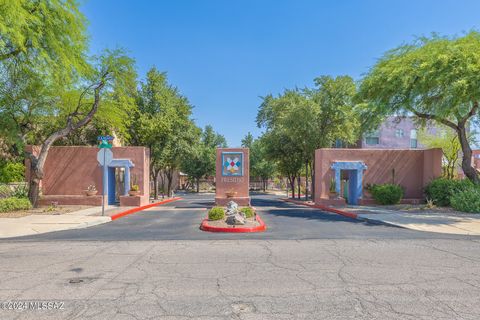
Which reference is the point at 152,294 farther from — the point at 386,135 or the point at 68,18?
the point at 386,135

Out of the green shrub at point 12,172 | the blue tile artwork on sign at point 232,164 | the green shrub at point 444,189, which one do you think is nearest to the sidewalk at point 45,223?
the blue tile artwork on sign at point 232,164

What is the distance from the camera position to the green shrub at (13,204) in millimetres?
16375

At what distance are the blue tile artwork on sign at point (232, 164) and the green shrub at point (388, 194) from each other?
8.32 meters

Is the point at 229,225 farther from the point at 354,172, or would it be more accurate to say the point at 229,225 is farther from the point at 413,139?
the point at 413,139

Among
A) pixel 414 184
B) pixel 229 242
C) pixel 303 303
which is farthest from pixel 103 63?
pixel 414 184

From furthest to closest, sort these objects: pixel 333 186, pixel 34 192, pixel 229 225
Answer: pixel 333 186 < pixel 34 192 < pixel 229 225

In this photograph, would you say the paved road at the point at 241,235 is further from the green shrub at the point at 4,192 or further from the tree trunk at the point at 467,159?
the green shrub at the point at 4,192

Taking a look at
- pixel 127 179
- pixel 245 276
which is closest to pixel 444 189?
pixel 245 276

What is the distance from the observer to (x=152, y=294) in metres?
5.37

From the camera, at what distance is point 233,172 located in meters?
22.9

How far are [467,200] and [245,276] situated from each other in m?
14.8

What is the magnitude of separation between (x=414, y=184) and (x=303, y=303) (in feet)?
67.5

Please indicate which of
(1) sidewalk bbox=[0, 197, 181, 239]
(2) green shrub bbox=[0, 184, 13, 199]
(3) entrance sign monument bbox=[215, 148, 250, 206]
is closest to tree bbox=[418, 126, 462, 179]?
(3) entrance sign monument bbox=[215, 148, 250, 206]

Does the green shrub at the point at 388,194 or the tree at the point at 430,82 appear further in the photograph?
the green shrub at the point at 388,194
